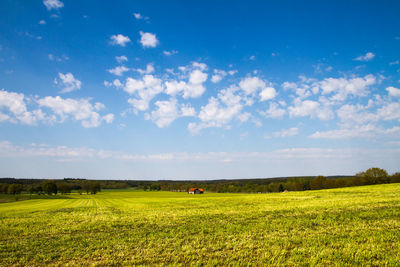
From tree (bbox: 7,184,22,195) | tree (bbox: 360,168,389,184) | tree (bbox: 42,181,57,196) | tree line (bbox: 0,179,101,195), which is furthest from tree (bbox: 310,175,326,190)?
tree (bbox: 7,184,22,195)

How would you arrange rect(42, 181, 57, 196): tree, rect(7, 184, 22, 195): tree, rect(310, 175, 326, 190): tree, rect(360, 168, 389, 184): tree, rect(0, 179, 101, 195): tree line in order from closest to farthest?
rect(360, 168, 389, 184): tree → rect(310, 175, 326, 190): tree → rect(7, 184, 22, 195): tree → rect(0, 179, 101, 195): tree line → rect(42, 181, 57, 196): tree

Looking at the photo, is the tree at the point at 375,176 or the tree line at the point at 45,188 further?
the tree line at the point at 45,188

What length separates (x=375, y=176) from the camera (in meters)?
94.0

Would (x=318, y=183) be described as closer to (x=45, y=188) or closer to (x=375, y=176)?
(x=375, y=176)

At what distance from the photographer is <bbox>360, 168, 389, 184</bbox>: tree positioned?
91.9 m

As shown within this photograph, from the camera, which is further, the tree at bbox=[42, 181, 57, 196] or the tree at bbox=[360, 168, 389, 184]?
the tree at bbox=[42, 181, 57, 196]

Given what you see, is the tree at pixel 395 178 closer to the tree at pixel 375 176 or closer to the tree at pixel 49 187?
the tree at pixel 375 176

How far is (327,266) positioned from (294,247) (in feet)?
6.39

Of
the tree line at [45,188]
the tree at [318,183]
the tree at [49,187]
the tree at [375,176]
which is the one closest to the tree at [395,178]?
the tree at [375,176]

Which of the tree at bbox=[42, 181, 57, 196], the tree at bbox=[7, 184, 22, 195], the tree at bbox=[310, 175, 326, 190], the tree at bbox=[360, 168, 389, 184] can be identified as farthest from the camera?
the tree at bbox=[42, 181, 57, 196]

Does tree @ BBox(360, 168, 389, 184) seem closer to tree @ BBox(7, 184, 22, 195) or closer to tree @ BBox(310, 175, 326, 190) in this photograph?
tree @ BBox(310, 175, 326, 190)

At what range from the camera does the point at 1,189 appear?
437ft

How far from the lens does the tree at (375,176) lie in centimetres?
9188

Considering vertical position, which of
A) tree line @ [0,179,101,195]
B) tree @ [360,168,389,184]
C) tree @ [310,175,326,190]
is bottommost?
tree line @ [0,179,101,195]
